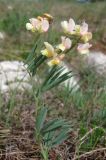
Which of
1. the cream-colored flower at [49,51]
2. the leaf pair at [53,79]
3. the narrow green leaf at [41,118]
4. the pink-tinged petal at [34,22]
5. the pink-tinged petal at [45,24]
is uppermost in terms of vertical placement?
the pink-tinged petal at [34,22]

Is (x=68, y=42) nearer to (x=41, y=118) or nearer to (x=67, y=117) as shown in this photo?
(x=41, y=118)

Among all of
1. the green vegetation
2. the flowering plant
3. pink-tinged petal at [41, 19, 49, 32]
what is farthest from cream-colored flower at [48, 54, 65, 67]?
the green vegetation

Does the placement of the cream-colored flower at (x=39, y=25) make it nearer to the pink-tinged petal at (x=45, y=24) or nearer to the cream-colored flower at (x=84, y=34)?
the pink-tinged petal at (x=45, y=24)

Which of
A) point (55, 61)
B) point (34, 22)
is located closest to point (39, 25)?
point (34, 22)

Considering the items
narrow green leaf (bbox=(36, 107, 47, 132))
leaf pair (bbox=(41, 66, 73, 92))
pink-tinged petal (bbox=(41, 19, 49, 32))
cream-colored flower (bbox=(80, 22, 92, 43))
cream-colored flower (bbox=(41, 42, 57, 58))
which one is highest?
pink-tinged petal (bbox=(41, 19, 49, 32))

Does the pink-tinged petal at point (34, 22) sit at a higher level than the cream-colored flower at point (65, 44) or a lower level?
higher

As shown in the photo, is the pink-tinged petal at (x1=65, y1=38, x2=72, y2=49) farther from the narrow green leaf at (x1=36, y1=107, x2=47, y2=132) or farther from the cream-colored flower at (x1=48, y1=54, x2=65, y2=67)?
the narrow green leaf at (x1=36, y1=107, x2=47, y2=132)

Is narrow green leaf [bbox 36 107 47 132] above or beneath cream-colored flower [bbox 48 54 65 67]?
beneath

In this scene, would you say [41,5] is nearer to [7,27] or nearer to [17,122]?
[7,27]

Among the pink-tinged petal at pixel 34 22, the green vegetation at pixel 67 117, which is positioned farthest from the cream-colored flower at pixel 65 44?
the green vegetation at pixel 67 117
